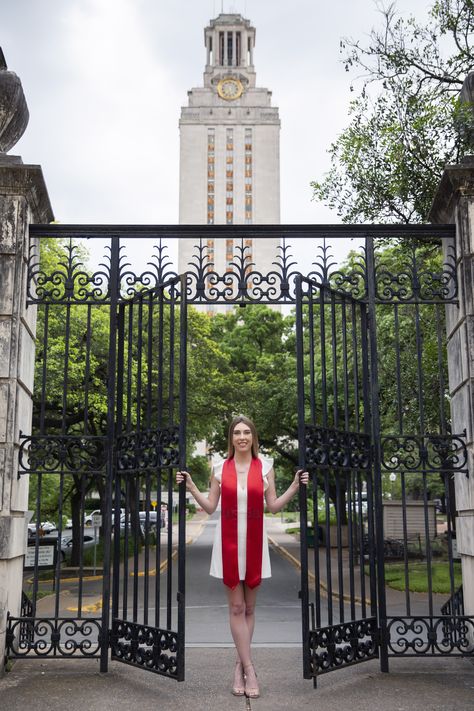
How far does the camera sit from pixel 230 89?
4215 inches

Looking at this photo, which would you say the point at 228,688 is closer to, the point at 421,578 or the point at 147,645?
the point at 147,645

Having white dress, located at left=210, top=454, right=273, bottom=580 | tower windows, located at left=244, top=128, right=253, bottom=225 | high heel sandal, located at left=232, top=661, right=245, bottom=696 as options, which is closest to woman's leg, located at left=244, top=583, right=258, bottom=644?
white dress, located at left=210, top=454, right=273, bottom=580

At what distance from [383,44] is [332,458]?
6635 millimetres

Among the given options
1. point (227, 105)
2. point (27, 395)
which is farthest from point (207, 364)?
point (227, 105)

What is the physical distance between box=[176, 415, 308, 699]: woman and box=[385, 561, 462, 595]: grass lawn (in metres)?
9.48

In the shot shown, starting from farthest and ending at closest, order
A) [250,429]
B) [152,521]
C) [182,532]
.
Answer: [152,521]
[250,429]
[182,532]

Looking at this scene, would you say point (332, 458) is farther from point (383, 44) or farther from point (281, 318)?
point (281, 318)

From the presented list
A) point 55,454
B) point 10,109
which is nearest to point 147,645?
point 55,454

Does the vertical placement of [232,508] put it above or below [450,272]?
below

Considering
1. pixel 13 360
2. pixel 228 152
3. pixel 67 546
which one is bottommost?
pixel 67 546

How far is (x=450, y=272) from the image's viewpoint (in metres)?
6.81

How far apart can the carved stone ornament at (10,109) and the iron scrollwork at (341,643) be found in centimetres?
538

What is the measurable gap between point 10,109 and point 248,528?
448 cm

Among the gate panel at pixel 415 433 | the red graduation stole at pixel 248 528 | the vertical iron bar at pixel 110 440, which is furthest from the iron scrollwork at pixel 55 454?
the gate panel at pixel 415 433
